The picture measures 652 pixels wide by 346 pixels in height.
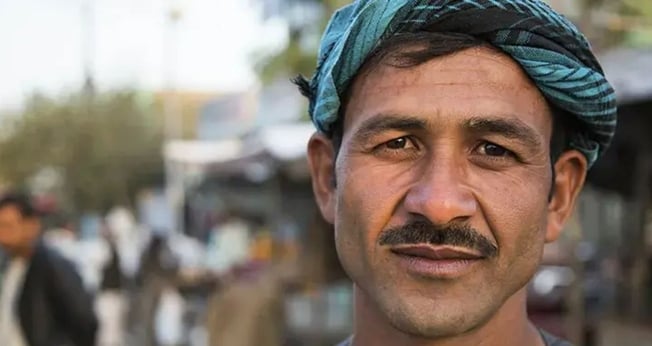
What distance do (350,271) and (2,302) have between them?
13.5ft

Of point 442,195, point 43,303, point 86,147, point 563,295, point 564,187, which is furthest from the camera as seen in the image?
point 86,147

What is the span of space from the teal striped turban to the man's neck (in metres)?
0.33

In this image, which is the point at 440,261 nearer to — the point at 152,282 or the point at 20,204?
the point at 20,204

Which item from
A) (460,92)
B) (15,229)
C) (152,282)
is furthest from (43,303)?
(152,282)

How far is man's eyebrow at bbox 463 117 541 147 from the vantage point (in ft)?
5.23

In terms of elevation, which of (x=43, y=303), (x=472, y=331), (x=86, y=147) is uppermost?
(x=472, y=331)

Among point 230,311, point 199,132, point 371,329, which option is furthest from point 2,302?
point 199,132

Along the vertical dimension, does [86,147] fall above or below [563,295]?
below

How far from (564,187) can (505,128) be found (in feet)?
0.80

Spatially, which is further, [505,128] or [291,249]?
[291,249]

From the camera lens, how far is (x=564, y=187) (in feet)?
5.87

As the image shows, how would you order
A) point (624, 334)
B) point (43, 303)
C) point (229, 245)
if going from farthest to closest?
point (229, 245) → point (624, 334) → point (43, 303)

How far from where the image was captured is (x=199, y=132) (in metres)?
45.7

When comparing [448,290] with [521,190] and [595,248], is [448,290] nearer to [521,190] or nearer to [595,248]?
[521,190]
